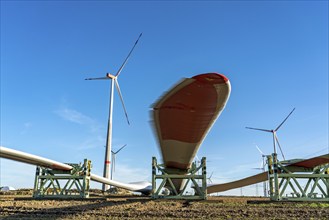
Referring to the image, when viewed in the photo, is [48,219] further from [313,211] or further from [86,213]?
[313,211]

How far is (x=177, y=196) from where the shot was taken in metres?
17.1

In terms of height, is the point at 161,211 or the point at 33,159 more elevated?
the point at 33,159

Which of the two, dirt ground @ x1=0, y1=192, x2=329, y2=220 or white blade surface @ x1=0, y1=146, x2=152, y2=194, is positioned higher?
white blade surface @ x1=0, y1=146, x2=152, y2=194

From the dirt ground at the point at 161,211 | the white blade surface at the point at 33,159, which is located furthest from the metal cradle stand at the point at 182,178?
the white blade surface at the point at 33,159

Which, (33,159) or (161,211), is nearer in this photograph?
(161,211)

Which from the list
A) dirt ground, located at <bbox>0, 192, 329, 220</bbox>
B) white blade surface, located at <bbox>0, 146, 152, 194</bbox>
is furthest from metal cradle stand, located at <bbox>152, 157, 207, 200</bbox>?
white blade surface, located at <bbox>0, 146, 152, 194</bbox>

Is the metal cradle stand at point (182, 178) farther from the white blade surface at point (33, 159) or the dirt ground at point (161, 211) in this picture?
the white blade surface at point (33, 159)

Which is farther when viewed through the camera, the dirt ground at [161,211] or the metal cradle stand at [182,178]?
the metal cradle stand at [182,178]

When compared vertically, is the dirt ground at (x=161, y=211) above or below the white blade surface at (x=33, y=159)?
below

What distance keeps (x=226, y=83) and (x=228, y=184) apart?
659 inches

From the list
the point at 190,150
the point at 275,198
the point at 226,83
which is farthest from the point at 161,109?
the point at 275,198

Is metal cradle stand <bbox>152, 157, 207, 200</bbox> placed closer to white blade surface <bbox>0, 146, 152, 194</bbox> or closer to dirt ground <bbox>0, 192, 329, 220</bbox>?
dirt ground <bbox>0, 192, 329, 220</bbox>

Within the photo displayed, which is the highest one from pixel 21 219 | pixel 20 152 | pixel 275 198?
pixel 20 152

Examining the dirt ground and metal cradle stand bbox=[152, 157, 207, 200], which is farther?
metal cradle stand bbox=[152, 157, 207, 200]
